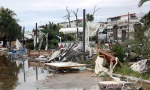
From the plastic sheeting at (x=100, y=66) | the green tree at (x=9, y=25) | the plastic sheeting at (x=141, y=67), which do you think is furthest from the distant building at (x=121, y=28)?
the green tree at (x=9, y=25)

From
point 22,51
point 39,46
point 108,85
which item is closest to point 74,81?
point 108,85

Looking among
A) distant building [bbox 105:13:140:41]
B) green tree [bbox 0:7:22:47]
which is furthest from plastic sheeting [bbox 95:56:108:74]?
green tree [bbox 0:7:22:47]

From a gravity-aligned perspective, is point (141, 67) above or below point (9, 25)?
below

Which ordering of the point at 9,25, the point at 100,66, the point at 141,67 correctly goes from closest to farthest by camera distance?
1. the point at 141,67
2. the point at 100,66
3. the point at 9,25

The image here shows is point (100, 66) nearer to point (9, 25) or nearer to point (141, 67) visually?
point (141, 67)

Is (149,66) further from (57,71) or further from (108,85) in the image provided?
(57,71)

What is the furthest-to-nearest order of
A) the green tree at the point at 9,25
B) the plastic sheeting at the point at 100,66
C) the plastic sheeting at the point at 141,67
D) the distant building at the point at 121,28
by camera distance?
the green tree at the point at 9,25, the distant building at the point at 121,28, the plastic sheeting at the point at 100,66, the plastic sheeting at the point at 141,67

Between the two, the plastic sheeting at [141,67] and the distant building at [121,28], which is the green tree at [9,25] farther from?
the plastic sheeting at [141,67]

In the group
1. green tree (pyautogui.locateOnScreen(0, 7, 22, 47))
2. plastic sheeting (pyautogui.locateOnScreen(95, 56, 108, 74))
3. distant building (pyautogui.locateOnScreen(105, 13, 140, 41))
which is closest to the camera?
plastic sheeting (pyautogui.locateOnScreen(95, 56, 108, 74))

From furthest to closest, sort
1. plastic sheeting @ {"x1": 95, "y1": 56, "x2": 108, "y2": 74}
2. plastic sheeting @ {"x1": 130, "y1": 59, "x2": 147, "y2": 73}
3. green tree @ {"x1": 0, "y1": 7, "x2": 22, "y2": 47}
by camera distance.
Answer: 1. green tree @ {"x1": 0, "y1": 7, "x2": 22, "y2": 47}
2. plastic sheeting @ {"x1": 95, "y1": 56, "x2": 108, "y2": 74}
3. plastic sheeting @ {"x1": 130, "y1": 59, "x2": 147, "y2": 73}

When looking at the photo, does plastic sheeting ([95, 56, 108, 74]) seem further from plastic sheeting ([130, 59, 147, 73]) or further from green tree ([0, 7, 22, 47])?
green tree ([0, 7, 22, 47])

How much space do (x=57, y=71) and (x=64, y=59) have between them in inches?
197

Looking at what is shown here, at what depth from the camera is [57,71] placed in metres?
22.7

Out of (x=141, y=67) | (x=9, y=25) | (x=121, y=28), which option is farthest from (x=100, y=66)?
(x=121, y=28)
